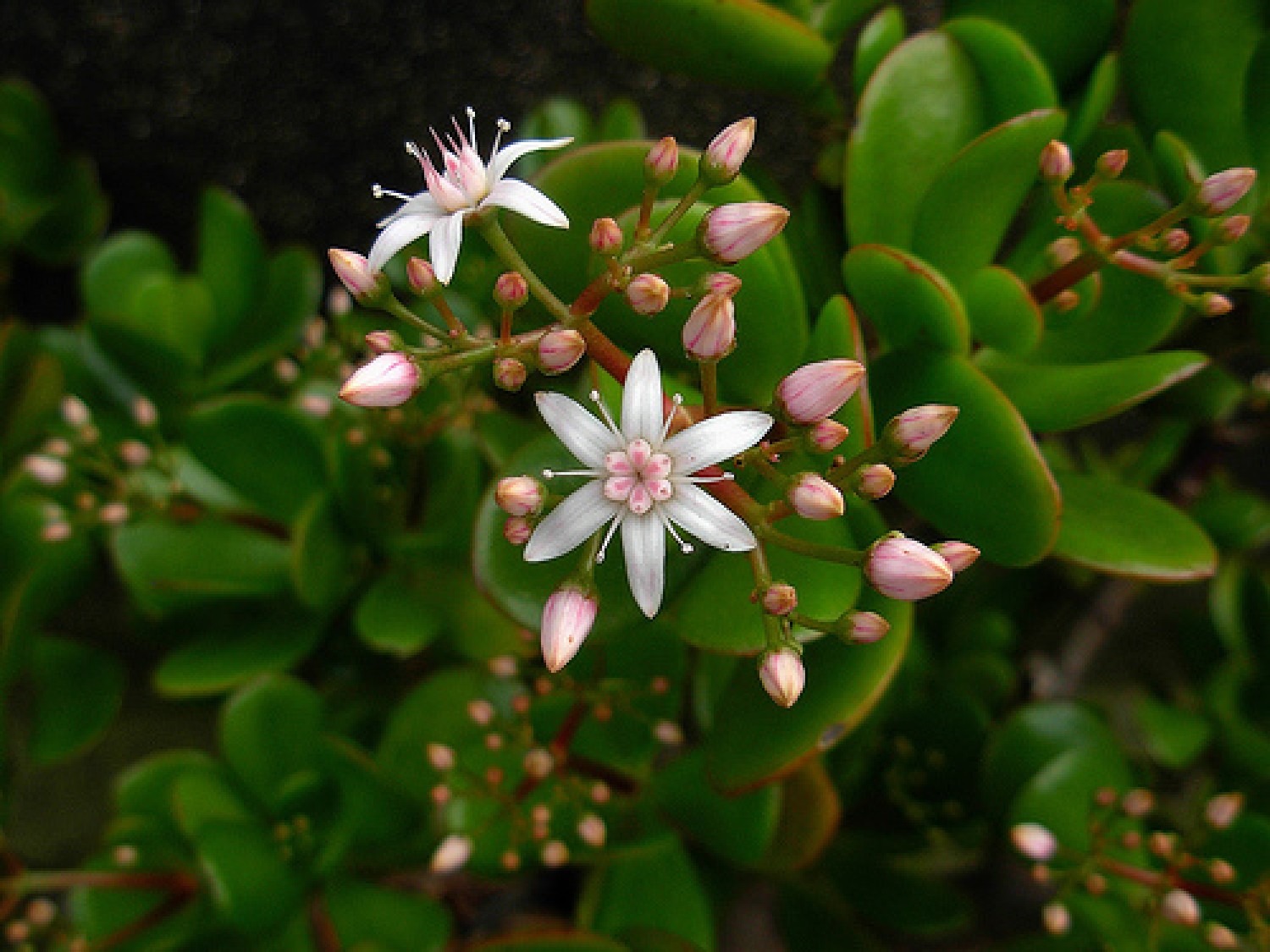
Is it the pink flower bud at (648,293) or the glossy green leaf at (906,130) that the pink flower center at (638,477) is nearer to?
the pink flower bud at (648,293)

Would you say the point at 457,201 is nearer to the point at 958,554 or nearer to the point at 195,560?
the point at 958,554

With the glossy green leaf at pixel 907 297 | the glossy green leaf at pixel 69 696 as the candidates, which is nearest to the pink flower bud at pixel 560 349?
the glossy green leaf at pixel 907 297

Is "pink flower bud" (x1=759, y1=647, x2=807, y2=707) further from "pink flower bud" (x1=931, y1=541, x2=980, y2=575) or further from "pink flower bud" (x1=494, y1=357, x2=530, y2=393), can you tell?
"pink flower bud" (x1=494, y1=357, x2=530, y2=393)

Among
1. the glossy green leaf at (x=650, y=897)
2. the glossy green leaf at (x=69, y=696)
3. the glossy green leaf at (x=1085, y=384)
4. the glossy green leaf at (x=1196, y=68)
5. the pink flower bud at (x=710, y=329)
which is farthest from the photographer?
the glossy green leaf at (x=69, y=696)

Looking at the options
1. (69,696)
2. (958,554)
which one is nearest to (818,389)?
(958,554)

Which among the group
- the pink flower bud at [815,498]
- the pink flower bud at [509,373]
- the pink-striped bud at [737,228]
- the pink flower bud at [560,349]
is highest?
the pink-striped bud at [737,228]

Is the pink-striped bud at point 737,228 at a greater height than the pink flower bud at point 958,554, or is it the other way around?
the pink-striped bud at point 737,228
